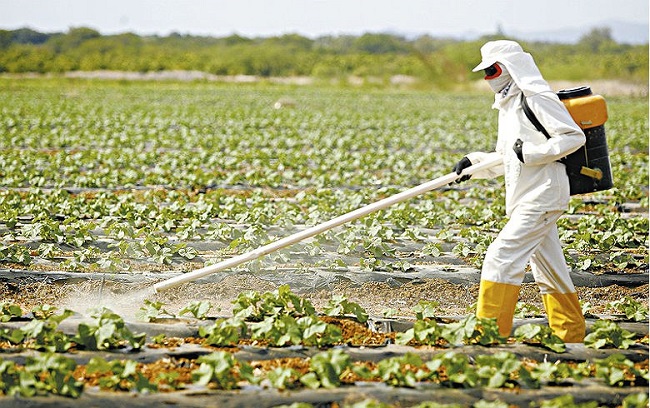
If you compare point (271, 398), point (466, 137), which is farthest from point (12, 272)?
point (466, 137)

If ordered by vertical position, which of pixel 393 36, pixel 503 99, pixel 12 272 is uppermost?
pixel 393 36

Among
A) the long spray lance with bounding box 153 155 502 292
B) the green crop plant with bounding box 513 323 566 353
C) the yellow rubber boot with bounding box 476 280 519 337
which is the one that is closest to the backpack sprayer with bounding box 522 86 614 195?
the long spray lance with bounding box 153 155 502 292

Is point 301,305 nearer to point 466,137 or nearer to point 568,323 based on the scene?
point 568,323

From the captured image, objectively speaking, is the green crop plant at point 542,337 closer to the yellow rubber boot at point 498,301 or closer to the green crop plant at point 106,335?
the yellow rubber boot at point 498,301

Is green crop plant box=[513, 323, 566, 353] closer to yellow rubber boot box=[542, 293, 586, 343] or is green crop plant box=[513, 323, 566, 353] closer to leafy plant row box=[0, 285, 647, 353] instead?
leafy plant row box=[0, 285, 647, 353]

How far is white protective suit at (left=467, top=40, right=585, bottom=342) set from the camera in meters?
5.09

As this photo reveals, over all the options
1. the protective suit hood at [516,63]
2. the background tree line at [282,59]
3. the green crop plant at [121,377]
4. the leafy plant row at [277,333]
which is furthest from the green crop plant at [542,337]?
the background tree line at [282,59]

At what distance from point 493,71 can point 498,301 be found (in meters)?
1.41

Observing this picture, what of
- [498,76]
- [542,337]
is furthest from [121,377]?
[498,76]

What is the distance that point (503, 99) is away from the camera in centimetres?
536

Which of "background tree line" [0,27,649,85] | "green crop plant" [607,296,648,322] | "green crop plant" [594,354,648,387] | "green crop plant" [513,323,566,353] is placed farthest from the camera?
"background tree line" [0,27,649,85]

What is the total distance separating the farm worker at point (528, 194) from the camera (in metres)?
5.09

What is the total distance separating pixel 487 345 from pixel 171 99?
3108 centimetres

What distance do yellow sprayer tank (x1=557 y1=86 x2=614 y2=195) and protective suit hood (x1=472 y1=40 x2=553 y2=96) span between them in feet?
0.75
